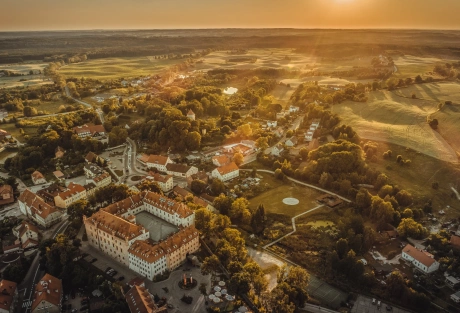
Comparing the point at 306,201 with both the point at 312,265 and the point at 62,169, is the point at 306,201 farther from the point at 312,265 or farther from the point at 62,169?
the point at 62,169

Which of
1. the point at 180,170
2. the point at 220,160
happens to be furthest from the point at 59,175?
the point at 220,160

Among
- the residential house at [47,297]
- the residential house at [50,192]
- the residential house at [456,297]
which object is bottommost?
the residential house at [456,297]

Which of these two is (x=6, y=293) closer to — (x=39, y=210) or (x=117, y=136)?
(x=39, y=210)

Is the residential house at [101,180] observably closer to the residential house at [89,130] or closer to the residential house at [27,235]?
the residential house at [27,235]

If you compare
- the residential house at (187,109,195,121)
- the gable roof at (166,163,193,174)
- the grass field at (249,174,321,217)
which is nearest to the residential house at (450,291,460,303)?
the grass field at (249,174,321,217)

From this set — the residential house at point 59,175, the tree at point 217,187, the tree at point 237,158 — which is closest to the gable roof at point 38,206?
the residential house at point 59,175

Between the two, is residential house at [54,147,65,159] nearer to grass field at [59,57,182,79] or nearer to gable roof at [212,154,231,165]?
gable roof at [212,154,231,165]
